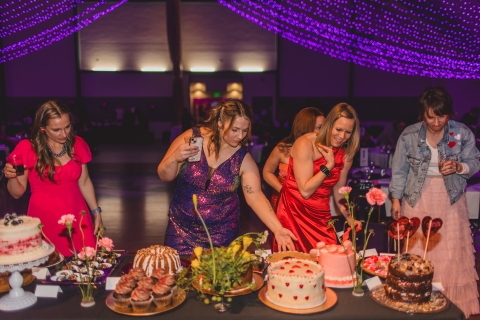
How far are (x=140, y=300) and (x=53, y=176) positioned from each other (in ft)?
4.37

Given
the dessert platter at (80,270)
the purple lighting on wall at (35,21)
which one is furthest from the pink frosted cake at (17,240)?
the purple lighting on wall at (35,21)

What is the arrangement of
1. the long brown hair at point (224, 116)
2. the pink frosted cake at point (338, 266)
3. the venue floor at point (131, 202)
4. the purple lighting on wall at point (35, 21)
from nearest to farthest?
1. the pink frosted cake at point (338, 266)
2. the long brown hair at point (224, 116)
3. the venue floor at point (131, 202)
4. the purple lighting on wall at point (35, 21)

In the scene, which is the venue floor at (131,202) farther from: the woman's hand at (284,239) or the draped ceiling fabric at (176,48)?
the draped ceiling fabric at (176,48)

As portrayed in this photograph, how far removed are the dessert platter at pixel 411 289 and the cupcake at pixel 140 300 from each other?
35.6 inches

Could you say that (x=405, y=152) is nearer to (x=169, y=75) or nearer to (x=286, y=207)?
(x=286, y=207)

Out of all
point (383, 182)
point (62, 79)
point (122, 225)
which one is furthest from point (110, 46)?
point (383, 182)

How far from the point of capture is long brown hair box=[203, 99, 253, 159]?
2.51 metres

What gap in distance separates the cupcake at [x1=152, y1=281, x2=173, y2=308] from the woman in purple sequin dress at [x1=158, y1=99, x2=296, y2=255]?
0.74 m

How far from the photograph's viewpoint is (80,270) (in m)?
2.15

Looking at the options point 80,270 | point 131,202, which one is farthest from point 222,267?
point 131,202

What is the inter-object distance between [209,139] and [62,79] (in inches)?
664

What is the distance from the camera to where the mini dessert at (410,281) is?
1942mm

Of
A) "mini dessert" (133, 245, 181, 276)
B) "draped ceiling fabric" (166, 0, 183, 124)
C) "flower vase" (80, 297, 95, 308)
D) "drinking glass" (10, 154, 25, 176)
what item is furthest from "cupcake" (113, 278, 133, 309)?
"draped ceiling fabric" (166, 0, 183, 124)

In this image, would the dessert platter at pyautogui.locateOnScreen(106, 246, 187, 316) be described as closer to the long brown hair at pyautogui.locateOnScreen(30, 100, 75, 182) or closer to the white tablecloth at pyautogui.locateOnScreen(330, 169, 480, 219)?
the long brown hair at pyautogui.locateOnScreen(30, 100, 75, 182)
